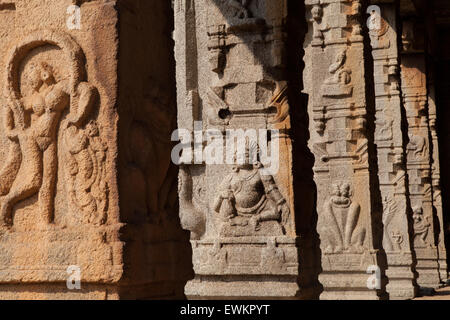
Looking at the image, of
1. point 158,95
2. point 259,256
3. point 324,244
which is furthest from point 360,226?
point 158,95

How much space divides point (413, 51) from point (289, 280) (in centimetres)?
821

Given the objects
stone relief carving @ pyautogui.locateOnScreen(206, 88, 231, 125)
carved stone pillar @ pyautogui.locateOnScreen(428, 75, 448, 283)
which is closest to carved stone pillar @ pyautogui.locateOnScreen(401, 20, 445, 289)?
carved stone pillar @ pyautogui.locateOnScreen(428, 75, 448, 283)

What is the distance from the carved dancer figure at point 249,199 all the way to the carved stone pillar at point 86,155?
2.89 metres

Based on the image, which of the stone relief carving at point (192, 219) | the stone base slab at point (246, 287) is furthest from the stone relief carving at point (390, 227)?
the stone base slab at point (246, 287)

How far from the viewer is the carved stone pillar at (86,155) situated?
3.69 meters

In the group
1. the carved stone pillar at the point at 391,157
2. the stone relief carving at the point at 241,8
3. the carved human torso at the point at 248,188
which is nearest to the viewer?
the carved human torso at the point at 248,188

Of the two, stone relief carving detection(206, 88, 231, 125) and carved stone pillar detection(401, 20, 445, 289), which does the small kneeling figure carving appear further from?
carved stone pillar detection(401, 20, 445, 289)

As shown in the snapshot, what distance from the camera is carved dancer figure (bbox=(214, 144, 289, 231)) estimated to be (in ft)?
22.7

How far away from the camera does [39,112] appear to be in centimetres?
392

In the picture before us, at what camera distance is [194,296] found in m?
7.70

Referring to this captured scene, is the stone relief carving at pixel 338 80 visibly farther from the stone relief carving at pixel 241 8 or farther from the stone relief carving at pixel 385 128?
the stone relief carving at pixel 241 8

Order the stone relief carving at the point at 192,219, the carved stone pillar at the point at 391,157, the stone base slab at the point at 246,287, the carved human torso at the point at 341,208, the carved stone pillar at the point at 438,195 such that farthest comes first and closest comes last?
the carved stone pillar at the point at 438,195 → the carved stone pillar at the point at 391,157 → the carved human torso at the point at 341,208 → the stone relief carving at the point at 192,219 → the stone base slab at the point at 246,287

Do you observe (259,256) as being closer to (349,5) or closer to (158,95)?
(158,95)

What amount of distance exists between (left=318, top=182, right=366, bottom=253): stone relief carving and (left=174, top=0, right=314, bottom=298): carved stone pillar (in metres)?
2.71
